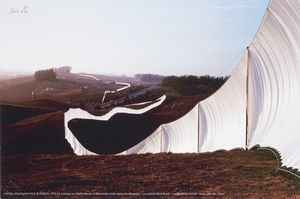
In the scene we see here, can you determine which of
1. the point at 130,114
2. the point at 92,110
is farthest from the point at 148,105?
the point at 92,110

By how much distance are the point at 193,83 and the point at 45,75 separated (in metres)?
2.46

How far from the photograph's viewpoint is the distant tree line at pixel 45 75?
31.8 ft

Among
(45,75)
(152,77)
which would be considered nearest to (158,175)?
(152,77)

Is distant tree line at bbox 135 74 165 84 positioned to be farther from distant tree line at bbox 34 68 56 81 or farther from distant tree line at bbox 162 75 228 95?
distant tree line at bbox 34 68 56 81

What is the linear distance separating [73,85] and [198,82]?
6.86 ft

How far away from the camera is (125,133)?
10.6 meters

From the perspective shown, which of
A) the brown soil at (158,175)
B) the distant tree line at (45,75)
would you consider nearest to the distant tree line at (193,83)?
the brown soil at (158,175)

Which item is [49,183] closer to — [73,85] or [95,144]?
[73,85]

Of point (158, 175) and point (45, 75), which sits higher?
point (45, 75)

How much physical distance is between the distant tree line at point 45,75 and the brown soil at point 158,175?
1.39 meters

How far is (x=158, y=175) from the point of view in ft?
28.2
